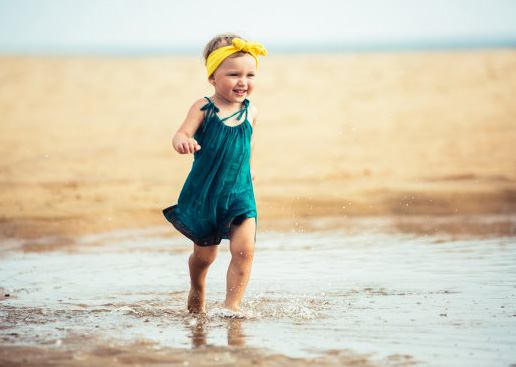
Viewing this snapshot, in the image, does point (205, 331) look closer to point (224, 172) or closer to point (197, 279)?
point (197, 279)

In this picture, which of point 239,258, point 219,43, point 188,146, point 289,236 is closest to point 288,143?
point 289,236

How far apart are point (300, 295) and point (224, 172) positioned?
1.00m

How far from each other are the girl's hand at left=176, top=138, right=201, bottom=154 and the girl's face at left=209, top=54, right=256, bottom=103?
0.40 metres

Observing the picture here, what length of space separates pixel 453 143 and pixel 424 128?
148cm

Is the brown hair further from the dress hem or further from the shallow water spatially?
the shallow water

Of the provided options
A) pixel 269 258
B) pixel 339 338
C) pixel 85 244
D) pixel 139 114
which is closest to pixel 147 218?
pixel 85 244

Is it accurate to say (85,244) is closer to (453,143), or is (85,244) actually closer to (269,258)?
(269,258)

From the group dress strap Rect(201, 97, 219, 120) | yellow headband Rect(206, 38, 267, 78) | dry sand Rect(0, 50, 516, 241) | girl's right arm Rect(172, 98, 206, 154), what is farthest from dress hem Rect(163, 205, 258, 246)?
dry sand Rect(0, 50, 516, 241)

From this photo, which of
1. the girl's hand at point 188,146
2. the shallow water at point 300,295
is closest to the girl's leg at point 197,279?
the shallow water at point 300,295

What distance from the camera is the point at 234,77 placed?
4.09 meters

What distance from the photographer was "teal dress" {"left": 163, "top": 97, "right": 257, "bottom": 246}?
400cm

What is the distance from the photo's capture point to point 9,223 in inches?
275

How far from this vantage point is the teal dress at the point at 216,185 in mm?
3996

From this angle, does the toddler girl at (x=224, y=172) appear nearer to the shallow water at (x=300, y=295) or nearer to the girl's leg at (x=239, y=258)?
the girl's leg at (x=239, y=258)
